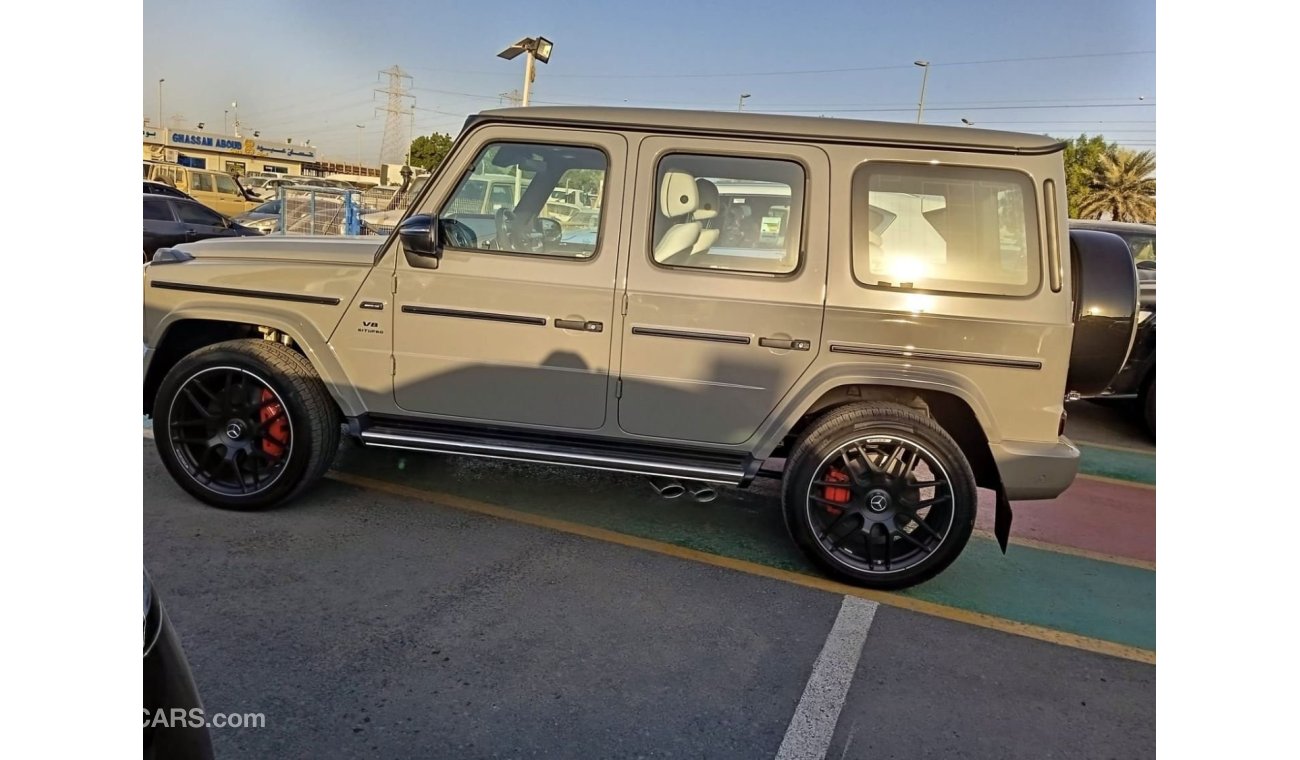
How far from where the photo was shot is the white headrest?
376cm

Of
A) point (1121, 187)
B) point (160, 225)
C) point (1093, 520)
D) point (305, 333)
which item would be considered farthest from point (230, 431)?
point (1121, 187)

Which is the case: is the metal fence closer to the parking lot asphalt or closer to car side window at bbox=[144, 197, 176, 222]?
car side window at bbox=[144, 197, 176, 222]

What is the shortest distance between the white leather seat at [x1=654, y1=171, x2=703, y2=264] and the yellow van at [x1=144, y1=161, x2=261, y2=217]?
2696 centimetres

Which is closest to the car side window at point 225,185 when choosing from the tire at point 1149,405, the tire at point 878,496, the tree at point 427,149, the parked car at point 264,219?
the parked car at point 264,219

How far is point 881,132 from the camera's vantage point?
364 centimetres

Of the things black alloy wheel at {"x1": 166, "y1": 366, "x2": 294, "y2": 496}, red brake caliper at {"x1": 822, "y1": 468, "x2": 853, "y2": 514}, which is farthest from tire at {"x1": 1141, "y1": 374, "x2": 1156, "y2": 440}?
black alloy wheel at {"x1": 166, "y1": 366, "x2": 294, "y2": 496}

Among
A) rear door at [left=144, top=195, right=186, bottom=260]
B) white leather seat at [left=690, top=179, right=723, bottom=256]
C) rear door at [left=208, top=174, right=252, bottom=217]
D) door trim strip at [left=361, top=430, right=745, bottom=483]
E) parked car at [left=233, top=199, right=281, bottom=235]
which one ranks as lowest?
door trim strip at [left=361, top=430, right=745, bottom=483]

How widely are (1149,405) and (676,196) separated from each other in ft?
18.2

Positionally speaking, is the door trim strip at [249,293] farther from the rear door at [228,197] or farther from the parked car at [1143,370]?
the rear door at [228,197]

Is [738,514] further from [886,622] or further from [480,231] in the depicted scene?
[480,231]

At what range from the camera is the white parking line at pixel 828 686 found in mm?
2651

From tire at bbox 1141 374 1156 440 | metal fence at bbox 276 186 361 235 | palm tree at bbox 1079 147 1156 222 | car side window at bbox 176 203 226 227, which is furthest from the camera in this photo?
palm tree at bbox 1079 147 1156 222

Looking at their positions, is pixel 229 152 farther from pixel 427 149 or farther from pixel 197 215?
pixel 197 215

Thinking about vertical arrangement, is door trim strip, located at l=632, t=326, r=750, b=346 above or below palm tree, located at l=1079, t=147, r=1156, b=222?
below
